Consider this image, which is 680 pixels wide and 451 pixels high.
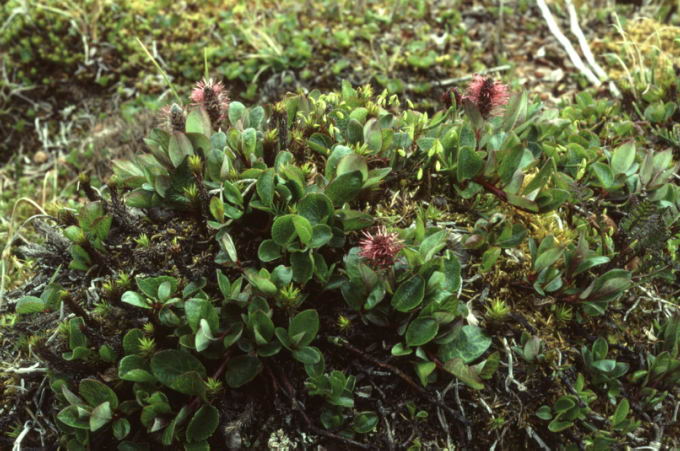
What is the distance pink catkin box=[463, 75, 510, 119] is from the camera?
8.36 ft

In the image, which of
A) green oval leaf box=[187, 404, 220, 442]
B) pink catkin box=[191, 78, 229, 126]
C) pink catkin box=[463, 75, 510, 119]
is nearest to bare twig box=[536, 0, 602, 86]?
pink catkin box=[463, 75, 510, 119]

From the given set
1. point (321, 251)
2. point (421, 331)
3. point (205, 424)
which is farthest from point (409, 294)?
point (205, 424)

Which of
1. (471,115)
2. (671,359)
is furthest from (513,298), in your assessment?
(471,115)

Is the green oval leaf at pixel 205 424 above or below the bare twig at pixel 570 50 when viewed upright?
below

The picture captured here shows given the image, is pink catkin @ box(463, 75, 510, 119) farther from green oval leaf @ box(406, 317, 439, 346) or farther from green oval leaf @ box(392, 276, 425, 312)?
green oval leaf @ box(406, 317, 439, 346)

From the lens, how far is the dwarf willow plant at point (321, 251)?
2.03 meters

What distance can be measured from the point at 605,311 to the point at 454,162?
0.90 meters

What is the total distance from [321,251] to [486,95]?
3.48 feet

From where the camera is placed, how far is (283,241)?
2129 mm

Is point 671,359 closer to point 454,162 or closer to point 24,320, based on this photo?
point 454,162

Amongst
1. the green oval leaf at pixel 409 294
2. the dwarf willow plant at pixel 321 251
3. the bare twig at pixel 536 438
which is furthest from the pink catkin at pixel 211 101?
the bare twig at pixel 536 438

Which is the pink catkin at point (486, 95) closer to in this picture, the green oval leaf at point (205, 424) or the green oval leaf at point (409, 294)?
the green oval leaf at point (409, 294)

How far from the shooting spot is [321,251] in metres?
2.29

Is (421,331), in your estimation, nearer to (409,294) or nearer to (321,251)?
(409,294)
